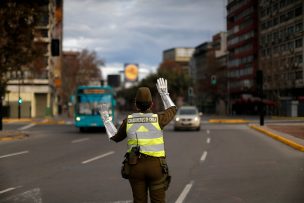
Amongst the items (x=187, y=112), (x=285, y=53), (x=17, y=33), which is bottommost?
(x=187, y=112)

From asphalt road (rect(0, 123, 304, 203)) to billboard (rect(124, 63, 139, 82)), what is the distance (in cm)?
9985

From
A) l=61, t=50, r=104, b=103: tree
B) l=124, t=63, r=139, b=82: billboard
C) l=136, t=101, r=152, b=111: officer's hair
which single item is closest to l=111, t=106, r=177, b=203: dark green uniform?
l=136, t=101, r=152, b=111: officer's hair

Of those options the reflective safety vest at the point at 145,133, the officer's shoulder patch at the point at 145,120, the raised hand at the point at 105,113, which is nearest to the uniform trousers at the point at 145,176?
the reflective safety vest at the point at 145,133

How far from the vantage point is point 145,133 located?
15.7ft

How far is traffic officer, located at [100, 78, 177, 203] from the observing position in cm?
464

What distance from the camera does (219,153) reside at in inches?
623

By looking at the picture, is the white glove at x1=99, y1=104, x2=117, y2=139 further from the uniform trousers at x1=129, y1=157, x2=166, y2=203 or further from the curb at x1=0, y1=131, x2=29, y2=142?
the curb at x1=0, y1=131, x2=29, y2=142

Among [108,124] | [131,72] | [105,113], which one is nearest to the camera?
[108,124]

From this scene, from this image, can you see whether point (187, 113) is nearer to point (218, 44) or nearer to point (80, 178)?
point (80, 178)

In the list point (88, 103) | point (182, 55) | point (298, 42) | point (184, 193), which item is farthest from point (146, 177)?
point (182, 55)

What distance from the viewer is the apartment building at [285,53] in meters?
62.7

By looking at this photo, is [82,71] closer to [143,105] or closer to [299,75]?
[299,75]

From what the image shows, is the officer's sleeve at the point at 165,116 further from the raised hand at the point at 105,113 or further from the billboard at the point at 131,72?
the billboard at the point at 131,72

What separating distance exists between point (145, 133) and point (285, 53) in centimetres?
6668
